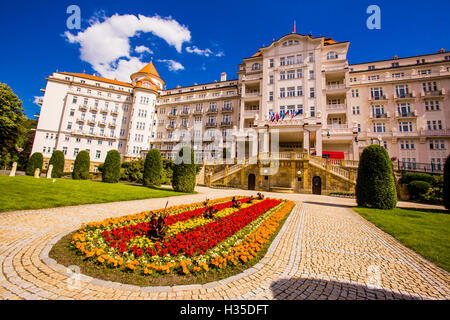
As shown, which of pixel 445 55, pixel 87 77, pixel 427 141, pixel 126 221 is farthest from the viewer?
pixel 87 77

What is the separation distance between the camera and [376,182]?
554 inches

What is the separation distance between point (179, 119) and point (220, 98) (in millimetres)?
12803

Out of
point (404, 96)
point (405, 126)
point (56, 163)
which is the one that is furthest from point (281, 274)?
point (404, 96)

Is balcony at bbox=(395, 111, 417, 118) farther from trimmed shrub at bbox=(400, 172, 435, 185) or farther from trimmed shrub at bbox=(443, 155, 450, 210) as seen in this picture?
trimmed shrub at bbox=(443, 155, 450, 210)

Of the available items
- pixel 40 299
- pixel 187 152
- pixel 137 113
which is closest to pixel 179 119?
pixel 137 113

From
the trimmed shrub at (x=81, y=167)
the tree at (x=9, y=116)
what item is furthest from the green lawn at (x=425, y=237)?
the tree at (x=9, y=116)

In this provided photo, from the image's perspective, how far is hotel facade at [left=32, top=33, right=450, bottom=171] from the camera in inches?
1307

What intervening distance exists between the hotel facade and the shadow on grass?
2670 cm

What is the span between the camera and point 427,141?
33031 millimetres

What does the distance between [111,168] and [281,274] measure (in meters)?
26.3

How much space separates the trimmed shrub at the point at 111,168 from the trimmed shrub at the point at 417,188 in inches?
1414

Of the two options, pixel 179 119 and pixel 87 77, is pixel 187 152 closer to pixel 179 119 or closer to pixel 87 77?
pixel 179 119

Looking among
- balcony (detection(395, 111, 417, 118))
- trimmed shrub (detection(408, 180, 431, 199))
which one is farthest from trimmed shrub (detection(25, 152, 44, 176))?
balcony (detection(395, 111, 417, 118))
